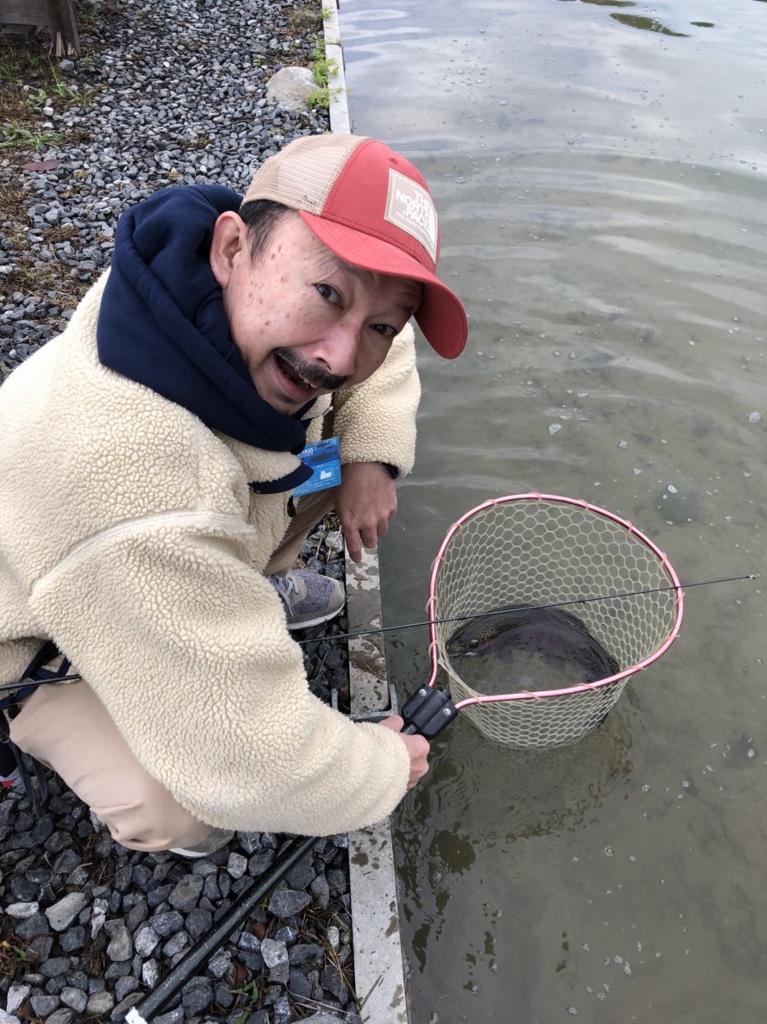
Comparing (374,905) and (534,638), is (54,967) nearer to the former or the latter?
(374,905)

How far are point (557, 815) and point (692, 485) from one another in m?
1.79

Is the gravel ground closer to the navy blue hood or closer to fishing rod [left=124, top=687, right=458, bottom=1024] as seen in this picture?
fishing rod [left=124, top=687, right=458, bottom=1024]

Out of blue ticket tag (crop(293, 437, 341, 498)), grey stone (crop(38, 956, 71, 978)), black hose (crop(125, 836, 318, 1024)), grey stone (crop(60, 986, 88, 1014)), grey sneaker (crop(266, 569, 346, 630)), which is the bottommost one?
grey stone (crop(60, 986, 88, 1014))

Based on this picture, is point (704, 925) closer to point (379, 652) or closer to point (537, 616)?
point (537, 616)

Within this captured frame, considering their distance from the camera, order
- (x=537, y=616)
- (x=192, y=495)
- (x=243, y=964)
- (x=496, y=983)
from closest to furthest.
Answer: (x=192, y=495), (x=243, y=964), (x=496, y=983), (x=537, y=616)

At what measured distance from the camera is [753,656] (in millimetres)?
2926

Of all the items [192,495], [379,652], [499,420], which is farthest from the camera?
[499,420]

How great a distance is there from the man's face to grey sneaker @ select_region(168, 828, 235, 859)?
1.30 meters

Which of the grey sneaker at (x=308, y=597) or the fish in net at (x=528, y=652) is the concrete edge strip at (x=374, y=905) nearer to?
the grey sneaker at (x=308, y=597)

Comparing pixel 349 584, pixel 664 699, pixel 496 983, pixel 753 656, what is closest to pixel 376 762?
pixel 496 983

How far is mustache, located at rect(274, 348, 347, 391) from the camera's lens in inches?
58.2

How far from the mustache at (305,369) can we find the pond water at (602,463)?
62.9 inches

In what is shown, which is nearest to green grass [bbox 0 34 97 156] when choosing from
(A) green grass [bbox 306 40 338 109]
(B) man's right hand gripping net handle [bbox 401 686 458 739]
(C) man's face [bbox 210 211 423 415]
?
(A) green grass [bbox 306 40 338 109]

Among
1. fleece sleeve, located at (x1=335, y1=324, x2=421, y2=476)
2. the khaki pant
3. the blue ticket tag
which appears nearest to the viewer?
the khaki pant
